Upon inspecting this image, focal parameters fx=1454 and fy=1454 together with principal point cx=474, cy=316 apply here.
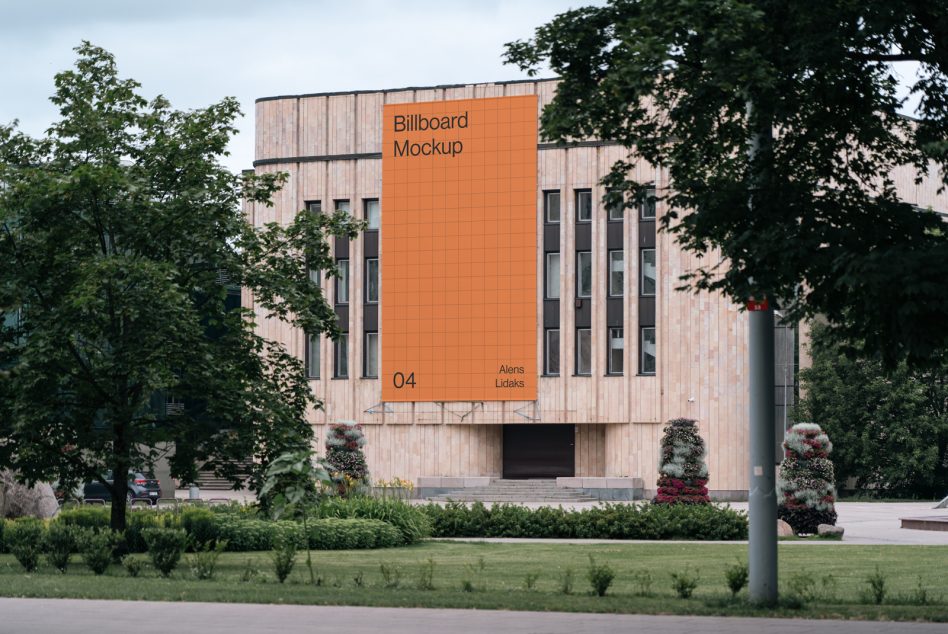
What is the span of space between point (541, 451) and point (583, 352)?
16.7ft

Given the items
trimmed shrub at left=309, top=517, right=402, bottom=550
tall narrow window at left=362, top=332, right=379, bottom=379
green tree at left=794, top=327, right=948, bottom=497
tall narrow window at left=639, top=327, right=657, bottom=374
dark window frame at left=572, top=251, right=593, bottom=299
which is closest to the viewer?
trimmed shrub at left=309, top=517, right=402, bottom=550

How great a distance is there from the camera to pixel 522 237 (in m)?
62.1

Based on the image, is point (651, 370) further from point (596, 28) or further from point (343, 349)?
point (596, 28)

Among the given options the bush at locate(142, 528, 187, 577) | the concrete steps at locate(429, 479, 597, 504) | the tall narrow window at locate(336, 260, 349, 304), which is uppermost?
the tall narrow window at locate(336, 260, 349, 304)

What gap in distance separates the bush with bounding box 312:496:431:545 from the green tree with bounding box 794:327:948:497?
117 ft

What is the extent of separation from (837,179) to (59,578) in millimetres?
11994

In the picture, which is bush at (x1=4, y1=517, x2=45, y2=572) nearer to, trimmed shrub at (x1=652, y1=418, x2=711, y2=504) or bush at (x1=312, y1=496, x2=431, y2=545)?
bush at (x1=312, y1=496, x2=431, y2=545)

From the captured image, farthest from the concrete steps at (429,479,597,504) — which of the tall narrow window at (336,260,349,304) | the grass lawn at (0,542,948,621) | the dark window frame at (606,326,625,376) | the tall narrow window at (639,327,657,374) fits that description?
the grass lawn at (0,542,948,621)

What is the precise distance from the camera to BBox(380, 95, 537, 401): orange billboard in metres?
62.2

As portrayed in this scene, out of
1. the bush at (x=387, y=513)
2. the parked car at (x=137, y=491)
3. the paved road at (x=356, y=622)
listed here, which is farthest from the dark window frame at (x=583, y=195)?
the paved road at (x=356, y=622)

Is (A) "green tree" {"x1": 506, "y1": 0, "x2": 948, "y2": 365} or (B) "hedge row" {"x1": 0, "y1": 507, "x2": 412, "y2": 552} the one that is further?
(B) "hedge row" {"x1": 0, "y1": 507, "x2": 412, "y2": 552}

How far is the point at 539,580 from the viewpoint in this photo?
21375mm

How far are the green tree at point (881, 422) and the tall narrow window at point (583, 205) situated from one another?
12266 millimetres

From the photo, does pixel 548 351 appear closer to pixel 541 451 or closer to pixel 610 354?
pixel 610 354
